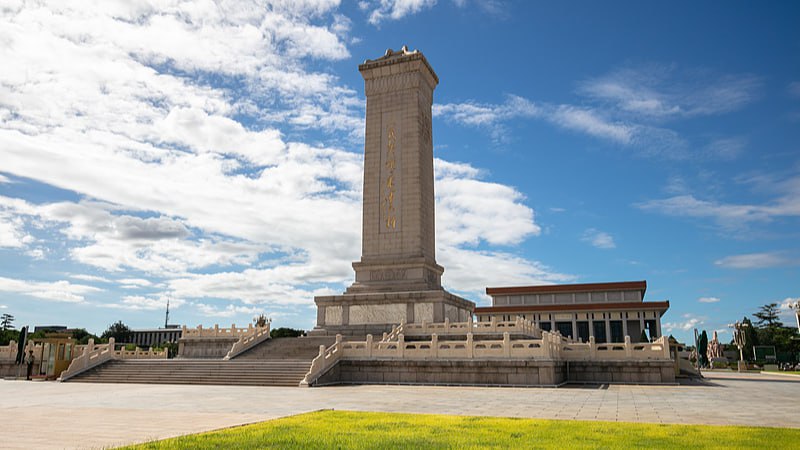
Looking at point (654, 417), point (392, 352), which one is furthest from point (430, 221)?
point (654, 417)

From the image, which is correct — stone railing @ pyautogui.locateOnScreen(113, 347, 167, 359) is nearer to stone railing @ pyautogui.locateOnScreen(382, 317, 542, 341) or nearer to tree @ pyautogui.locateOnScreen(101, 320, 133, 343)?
stone railing @ pyautogui.locateOnScreen(382, 317, 542, 341)

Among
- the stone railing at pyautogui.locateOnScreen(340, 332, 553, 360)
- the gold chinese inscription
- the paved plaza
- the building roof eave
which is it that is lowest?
the paved plaza

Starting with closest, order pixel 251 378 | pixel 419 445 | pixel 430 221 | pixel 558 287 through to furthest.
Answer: pixel 419 445
pixel 251 378
pixel 430 221
pixel 558 287

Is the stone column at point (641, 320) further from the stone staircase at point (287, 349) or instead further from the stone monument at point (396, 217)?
the stone staircase at point (287, 349)

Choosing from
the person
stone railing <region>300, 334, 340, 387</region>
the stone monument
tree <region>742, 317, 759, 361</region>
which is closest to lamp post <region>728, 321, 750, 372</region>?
tree <region>742, 317, 759, 361</region>

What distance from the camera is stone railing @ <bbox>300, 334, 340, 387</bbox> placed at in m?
21.2

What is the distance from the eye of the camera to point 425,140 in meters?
38.3

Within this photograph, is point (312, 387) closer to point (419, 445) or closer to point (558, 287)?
point (419, 445)

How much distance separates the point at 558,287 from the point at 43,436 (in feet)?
195

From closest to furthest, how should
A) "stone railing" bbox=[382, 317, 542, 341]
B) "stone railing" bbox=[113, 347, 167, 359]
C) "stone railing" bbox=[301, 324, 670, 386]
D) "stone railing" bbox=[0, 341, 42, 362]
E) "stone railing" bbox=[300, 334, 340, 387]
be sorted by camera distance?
1. "stone railing" bbox=[300, 334, 340, 387]
2. "stone railing" bbox=[301, 324, 670, 386]
3. "stone railing" bbox=[382, 317, 542, 341]
4. "stone railing" bbox=[0, 341, 42, 362]
5. "stone railing" bbox=[113, 347, 167, 359]

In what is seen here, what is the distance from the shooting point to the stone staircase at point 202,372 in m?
22.3

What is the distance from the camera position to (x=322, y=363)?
72.9 feet

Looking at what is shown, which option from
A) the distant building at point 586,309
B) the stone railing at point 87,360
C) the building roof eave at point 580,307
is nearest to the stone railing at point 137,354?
the stone railing at point 87,360

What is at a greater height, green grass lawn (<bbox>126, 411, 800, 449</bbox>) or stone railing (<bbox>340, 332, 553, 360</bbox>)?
stone railing (<bbox>340, 332, 553, 360</bbox>)
